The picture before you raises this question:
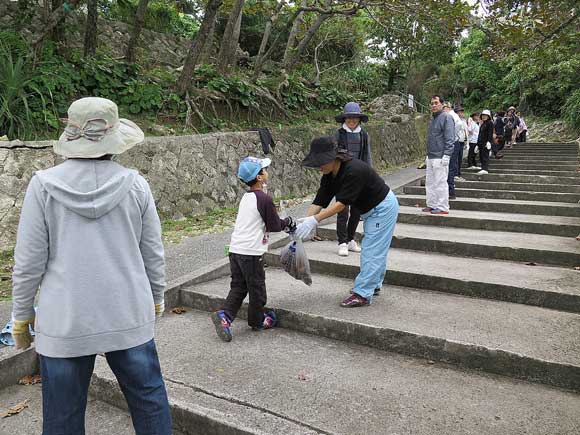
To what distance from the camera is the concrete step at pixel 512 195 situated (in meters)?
7.83

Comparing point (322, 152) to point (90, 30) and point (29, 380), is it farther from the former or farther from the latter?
point (90, 30)

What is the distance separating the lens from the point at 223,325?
3.63 metres

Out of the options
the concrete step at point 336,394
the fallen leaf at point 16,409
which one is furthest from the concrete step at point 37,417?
the concrete step at point 336,394

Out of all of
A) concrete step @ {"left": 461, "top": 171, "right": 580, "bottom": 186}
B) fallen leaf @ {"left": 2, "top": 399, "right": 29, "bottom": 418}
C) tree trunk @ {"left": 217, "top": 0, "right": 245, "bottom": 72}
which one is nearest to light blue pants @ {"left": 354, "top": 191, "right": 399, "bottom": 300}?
fallen leaf @ {"left": 2, "top": 399, "right": 29, "bottom": 418}

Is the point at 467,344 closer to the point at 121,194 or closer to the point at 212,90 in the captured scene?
the point at 121,194

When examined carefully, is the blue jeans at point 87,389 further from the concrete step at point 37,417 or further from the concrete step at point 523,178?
the concrete step at point 523,178

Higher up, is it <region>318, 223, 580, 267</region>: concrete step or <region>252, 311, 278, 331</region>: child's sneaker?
<region>318, 223, 580, 267</region>: concrete step

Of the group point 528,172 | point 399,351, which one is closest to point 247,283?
point 399,351

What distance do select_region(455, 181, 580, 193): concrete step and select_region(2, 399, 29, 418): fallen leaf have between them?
8523 mm

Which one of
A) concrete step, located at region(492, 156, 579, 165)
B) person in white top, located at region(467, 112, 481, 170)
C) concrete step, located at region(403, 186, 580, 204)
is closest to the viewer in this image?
concrete step, located at region(403, 186, 580, 204)

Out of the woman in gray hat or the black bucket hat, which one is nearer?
the black bucket hat

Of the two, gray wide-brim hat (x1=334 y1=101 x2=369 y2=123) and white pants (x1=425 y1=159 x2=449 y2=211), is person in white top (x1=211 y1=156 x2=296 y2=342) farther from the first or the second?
white pants (x1=425 y1=159 x2=449 y2=211)

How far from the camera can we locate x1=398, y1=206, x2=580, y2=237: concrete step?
6.03m

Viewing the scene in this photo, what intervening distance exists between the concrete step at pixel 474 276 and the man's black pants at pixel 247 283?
1494mm
